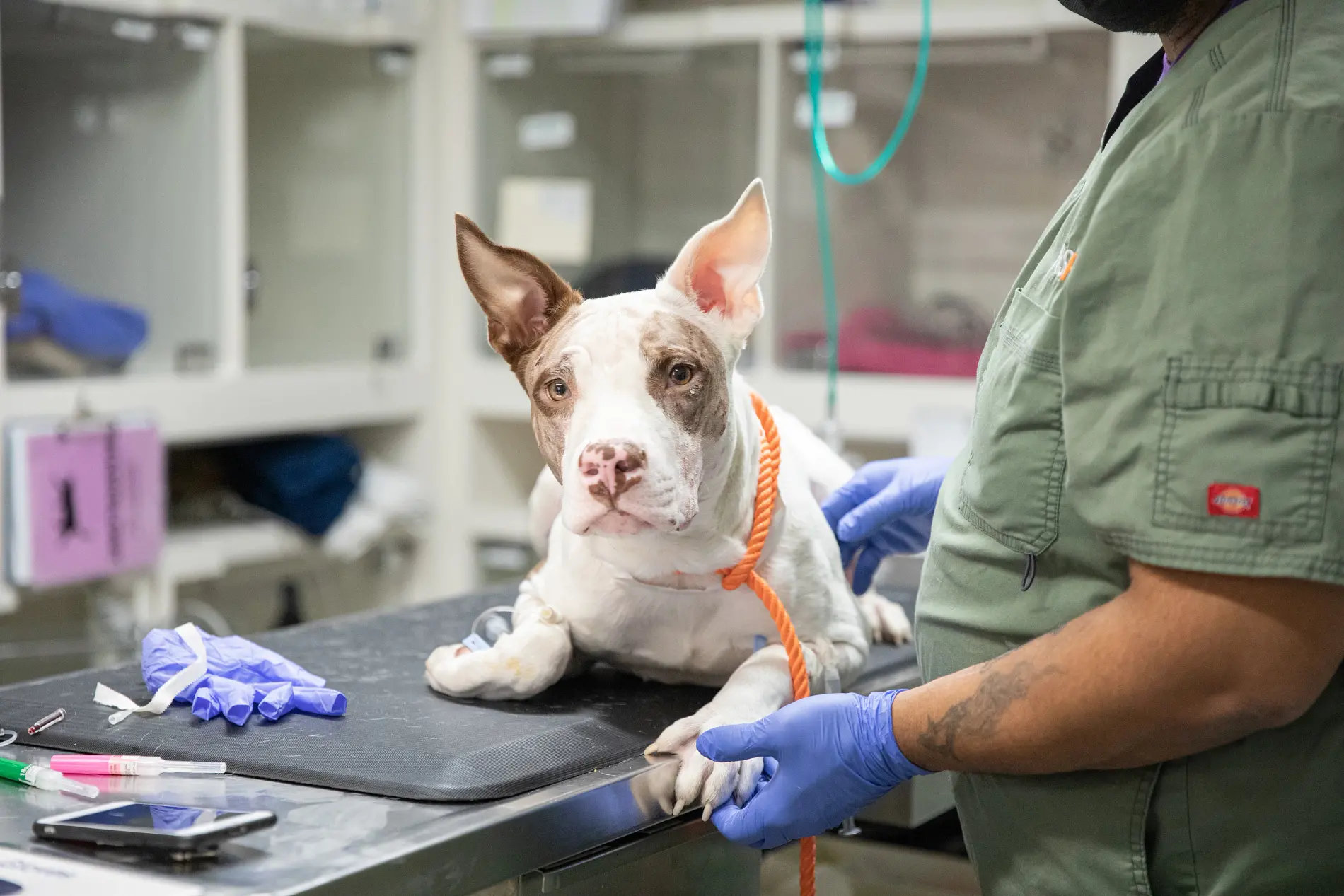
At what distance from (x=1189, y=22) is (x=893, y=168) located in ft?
6.22

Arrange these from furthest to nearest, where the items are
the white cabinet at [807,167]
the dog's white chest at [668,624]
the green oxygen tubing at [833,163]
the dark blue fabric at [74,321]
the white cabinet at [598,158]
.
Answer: the white cabinet at [598,158] < the white cabinet at [807,167] < the dark blue fabric at [74,321] < the green oxygen tubing at [833,163] < the dog's white chest at [668,624]

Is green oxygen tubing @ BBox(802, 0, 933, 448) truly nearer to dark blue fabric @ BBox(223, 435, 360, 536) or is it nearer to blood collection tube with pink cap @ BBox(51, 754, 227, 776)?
dark blue fabric @ BBox(223, 435, 360, 536)

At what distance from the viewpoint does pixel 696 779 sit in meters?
1.11

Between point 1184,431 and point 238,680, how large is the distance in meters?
0.82

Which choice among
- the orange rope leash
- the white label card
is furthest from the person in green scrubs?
the white label card

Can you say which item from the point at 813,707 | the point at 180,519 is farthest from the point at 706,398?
the point at 180,519

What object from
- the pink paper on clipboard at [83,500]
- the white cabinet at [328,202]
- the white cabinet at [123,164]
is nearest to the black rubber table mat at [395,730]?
the pink paper on clipboard at [83,500]

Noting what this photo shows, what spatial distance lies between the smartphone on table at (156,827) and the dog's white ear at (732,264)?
0.56m

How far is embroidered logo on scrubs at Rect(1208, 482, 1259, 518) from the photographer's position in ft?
2.68

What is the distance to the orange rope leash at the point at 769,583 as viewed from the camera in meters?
1.20

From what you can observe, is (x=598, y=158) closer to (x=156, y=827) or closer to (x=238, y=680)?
(x=238, y=680)

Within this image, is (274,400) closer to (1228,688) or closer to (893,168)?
(893,168)

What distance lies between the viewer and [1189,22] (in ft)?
3.17

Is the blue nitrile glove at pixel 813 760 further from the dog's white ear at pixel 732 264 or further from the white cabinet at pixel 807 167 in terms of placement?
the white cabinet at pixel 807 167
